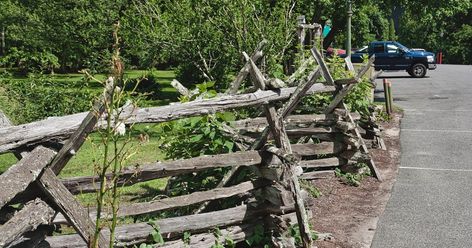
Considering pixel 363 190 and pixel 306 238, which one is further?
pixel 363 190

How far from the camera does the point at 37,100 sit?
13.1m

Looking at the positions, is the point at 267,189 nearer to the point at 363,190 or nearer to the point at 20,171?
the point at 20,171

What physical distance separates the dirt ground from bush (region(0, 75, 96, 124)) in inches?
242

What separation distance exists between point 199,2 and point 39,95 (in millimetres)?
4365

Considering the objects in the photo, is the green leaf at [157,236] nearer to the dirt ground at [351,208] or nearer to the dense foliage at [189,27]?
the dirt ground at [351,208]

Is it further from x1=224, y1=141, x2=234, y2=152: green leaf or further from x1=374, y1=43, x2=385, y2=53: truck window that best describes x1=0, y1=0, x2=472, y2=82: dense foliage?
x1=374, y1=43, x2=385, y2=53: truck window

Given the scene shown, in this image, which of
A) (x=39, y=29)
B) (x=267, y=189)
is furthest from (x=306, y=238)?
(x=39, y=29)

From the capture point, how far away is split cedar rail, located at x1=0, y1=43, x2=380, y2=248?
12.7ft

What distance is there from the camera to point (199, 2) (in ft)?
47.9

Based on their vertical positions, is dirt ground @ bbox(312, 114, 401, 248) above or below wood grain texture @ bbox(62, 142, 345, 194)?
below

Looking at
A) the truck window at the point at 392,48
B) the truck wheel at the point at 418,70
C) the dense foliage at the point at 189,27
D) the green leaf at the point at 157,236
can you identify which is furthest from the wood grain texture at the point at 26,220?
the truck wheel at the point at 418,70

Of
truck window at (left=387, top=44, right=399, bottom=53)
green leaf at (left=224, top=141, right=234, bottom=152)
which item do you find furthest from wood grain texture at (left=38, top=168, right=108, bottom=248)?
truck window at (left=387, top=44, right=399, bottom=53)

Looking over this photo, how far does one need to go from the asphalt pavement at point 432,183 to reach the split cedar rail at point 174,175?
133 centimetres

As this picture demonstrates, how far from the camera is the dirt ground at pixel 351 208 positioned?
A: 6.49m
